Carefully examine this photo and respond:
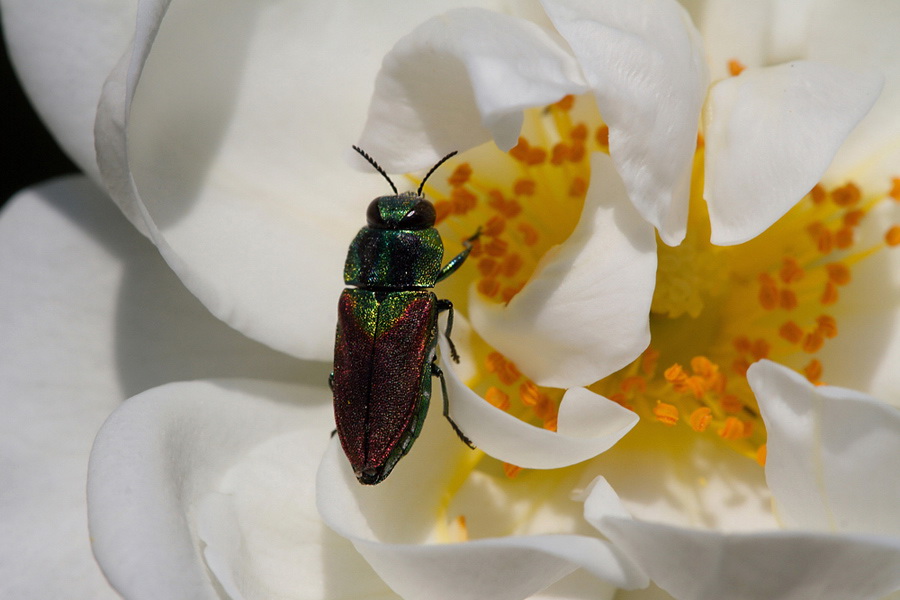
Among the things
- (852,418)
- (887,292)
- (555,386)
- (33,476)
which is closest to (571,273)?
(555,386)

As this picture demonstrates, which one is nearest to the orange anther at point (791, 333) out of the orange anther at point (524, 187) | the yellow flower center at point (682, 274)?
the yellow flower center at point (682, 274)

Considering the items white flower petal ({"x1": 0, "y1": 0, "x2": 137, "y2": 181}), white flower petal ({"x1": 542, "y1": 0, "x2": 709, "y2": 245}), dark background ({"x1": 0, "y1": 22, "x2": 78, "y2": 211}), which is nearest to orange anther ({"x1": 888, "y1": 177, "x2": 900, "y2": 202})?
white flower petal ({"x1": 542, "y1": 0, "x2": 709, "y2": 245})

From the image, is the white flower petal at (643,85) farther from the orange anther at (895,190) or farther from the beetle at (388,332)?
the orange anther at (895,190)

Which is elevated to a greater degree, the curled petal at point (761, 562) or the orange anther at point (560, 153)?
the orange anther at point (560, 153)

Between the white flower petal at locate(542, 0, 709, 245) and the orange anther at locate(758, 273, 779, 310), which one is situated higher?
the white flower petal at locate(542, 0, 709, 245)

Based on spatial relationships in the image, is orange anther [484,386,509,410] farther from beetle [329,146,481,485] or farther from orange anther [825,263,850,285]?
orange anther [825,263,850,285]

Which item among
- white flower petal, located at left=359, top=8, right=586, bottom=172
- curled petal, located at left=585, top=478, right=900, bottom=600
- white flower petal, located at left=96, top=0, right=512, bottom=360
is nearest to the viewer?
curled petal, located at left=585, top=478, right=900, bottom=600

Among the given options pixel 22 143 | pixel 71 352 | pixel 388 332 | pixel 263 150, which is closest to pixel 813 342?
pixel 388 332
